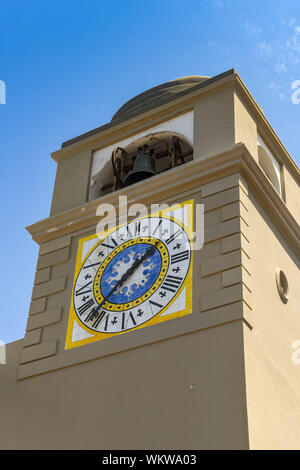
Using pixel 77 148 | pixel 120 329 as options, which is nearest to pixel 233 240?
pixel 120 329

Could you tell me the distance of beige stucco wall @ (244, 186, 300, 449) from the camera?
33.2 ft

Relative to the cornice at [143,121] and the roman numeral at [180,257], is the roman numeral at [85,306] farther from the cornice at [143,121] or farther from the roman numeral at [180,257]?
the cornice at [143,121]

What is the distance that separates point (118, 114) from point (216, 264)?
5238 millimetres

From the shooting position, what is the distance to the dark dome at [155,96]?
571 inches

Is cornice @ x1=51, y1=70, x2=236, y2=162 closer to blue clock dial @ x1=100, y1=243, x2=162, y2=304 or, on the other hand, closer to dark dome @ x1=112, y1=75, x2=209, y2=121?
dark dome @ x1=112, y1=75, x2=209, y2=121

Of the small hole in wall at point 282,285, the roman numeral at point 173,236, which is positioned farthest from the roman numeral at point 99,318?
the small hole in wall at point 282,285

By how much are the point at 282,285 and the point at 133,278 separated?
6.68 feet

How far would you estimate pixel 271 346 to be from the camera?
36.6 feet

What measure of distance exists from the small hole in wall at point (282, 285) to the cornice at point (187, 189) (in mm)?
888

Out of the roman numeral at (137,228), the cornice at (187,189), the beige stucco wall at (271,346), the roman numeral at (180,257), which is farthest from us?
the roman numeral at (137,228)

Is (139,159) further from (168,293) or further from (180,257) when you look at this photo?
(168,293)

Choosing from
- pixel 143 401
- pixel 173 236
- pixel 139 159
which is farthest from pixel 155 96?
pixel 143 401

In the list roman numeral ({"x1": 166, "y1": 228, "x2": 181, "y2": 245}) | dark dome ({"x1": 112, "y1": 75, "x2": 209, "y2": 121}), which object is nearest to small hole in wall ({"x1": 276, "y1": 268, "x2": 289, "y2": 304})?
roman numeral ({"x1": 166, "y1": 228, "x2": 181, "y2": 245})

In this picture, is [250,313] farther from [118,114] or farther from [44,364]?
[118,114]
